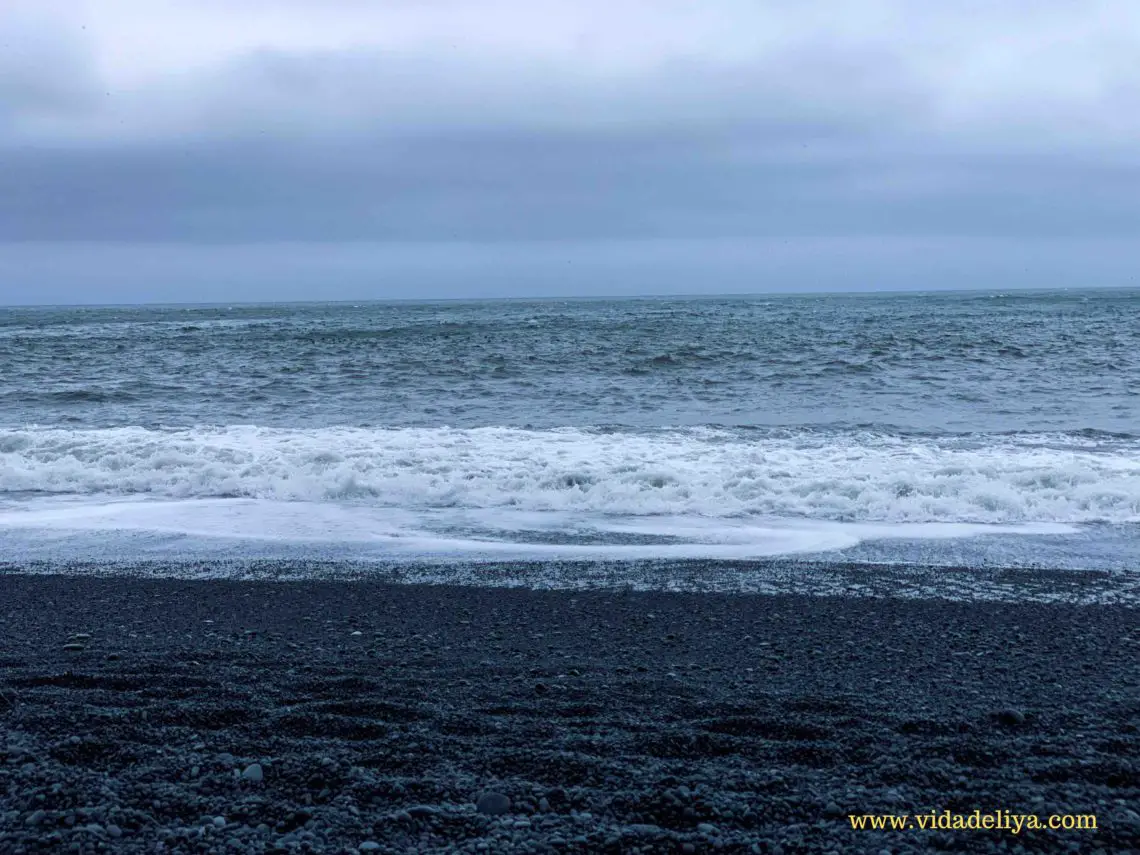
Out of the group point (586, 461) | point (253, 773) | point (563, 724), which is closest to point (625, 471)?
point (586, 461)

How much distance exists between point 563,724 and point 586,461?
727 cm

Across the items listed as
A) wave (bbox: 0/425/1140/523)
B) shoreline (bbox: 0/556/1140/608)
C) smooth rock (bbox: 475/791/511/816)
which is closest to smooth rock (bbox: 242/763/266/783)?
smooth rock (bbox: 475/791/511/816)

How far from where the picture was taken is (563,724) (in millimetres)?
3756

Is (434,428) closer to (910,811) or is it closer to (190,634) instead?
(190,634)

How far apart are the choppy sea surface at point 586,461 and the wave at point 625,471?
35 millimetres

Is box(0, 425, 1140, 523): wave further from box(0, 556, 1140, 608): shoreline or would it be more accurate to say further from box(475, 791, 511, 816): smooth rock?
box(475, 791, 511, 816): smooth rock

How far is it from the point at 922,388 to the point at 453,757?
54.3 feet

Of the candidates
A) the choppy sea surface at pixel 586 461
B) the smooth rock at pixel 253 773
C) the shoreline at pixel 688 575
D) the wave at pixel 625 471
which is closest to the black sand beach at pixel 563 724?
the smooth rock at pixel 253 773

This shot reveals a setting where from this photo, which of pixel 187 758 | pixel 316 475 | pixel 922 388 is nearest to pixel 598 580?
pixel 187 758

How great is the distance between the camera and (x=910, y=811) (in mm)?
2994

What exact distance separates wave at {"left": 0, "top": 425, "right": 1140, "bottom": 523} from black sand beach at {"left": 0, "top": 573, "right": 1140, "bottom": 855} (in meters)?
3.31

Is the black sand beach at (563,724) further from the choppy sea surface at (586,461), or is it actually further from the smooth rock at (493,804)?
the choppy sea surface at (586,461)

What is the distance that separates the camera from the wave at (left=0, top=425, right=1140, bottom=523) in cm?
901

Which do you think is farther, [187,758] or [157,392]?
[157,392]
